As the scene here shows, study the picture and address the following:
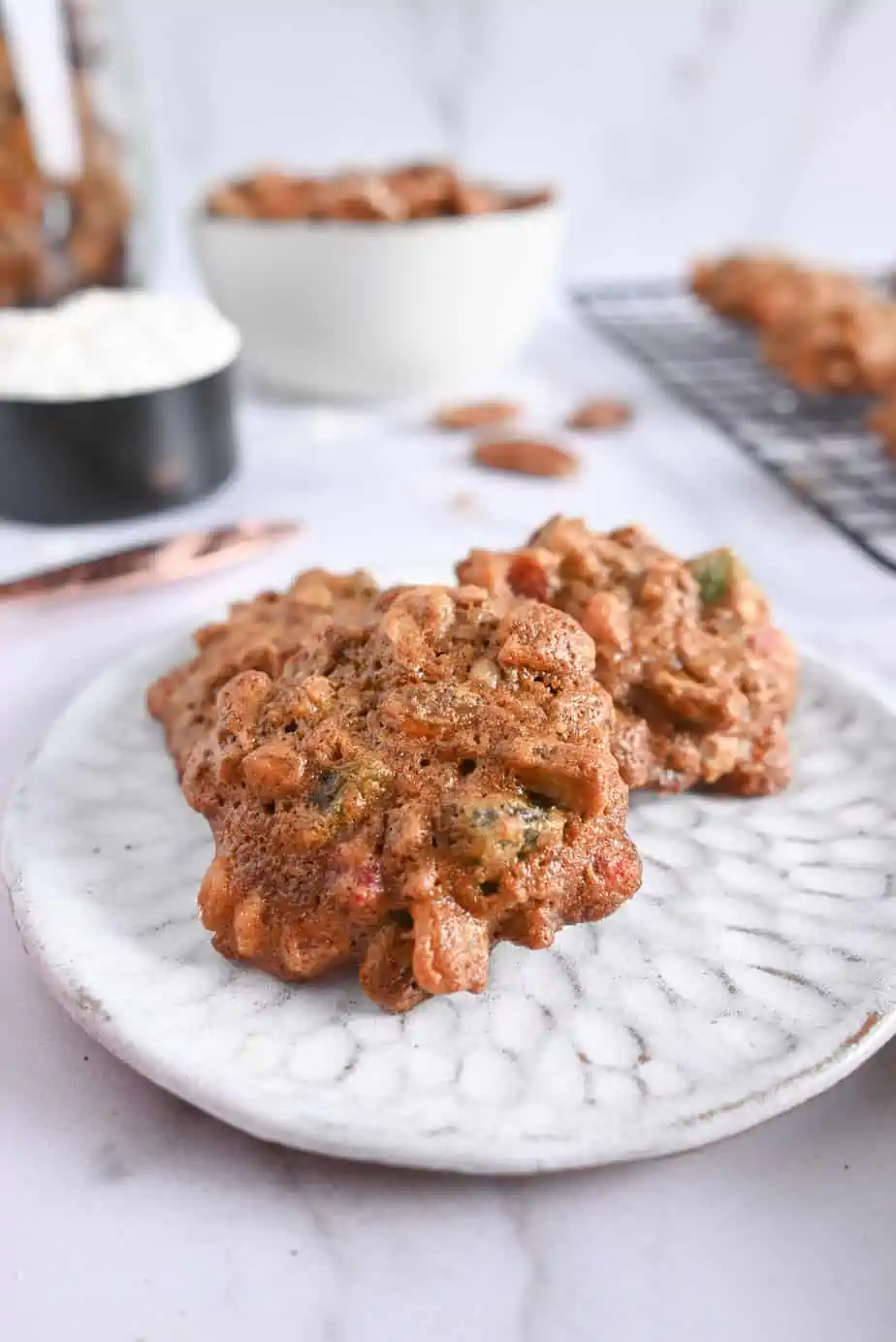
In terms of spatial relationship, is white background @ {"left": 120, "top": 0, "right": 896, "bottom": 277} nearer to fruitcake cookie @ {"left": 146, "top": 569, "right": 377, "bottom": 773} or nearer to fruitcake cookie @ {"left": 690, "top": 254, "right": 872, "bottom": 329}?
fruitcake cookie @ {"left": 690, "top": 254, "right": 872, "bottom": 329}

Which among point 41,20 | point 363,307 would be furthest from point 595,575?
point 41,20

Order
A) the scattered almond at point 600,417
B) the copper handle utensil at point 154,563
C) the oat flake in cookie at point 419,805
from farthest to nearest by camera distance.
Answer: the scattered almond at point 600,417
the copper handle utensil at point 154,563
the oat flake in cookie at point 419,805

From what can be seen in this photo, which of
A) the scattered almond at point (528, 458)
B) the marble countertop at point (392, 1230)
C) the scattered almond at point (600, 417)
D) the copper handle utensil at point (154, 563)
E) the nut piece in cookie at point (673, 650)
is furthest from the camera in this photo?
the scattered almond at point (600, 417)

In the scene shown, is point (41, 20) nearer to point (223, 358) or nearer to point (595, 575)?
point (223, 358)

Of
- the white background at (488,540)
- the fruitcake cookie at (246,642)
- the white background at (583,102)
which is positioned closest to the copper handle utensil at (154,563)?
the white background at (488,540)

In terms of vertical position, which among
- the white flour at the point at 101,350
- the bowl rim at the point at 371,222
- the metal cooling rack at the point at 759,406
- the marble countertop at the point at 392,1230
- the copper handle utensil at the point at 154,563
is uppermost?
the bowl rim at the point at 371,222

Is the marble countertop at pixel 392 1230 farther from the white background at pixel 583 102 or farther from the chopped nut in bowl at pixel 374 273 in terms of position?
the white background at pixel 583 102

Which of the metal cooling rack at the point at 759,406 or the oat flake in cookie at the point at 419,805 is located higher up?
the oat flake in cookie at the point at 419,805

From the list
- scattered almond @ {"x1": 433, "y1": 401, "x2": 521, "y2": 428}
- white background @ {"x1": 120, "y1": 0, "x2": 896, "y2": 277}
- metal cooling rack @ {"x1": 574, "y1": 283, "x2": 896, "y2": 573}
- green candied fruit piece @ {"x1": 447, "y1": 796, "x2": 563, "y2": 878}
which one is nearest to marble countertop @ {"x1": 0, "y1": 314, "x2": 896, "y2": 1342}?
green candied fruit piece @ {"x1": 447, "y1": 796, "x2": 563, "y2": 878}
